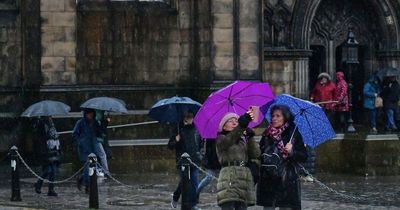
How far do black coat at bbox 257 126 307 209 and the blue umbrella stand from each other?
0.14 m

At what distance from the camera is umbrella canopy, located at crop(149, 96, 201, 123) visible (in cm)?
1669

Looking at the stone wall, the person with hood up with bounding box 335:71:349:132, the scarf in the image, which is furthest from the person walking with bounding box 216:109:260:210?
the person with hood up with bounding box 335:71:349:132

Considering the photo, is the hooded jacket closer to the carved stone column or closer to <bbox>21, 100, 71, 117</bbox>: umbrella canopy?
the carved stone column

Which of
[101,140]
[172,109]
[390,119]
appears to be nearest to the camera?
[172,109]

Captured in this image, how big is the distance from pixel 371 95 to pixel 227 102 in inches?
578

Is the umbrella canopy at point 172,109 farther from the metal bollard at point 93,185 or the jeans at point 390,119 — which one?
the jeans at point 390,119

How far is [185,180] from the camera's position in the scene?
51.9 ft

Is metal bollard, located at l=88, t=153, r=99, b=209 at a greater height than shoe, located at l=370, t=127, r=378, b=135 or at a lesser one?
lesser

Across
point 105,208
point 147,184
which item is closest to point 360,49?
point 147,184

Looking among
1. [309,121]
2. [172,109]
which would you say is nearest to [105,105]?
[172,109]

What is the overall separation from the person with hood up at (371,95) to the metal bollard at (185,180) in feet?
39.2

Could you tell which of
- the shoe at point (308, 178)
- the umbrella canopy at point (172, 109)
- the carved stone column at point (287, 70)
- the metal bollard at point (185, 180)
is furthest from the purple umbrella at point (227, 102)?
the carved stone column at point (287, 70)

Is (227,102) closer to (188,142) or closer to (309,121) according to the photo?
(309,121)

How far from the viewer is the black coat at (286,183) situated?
1173 centimetres
